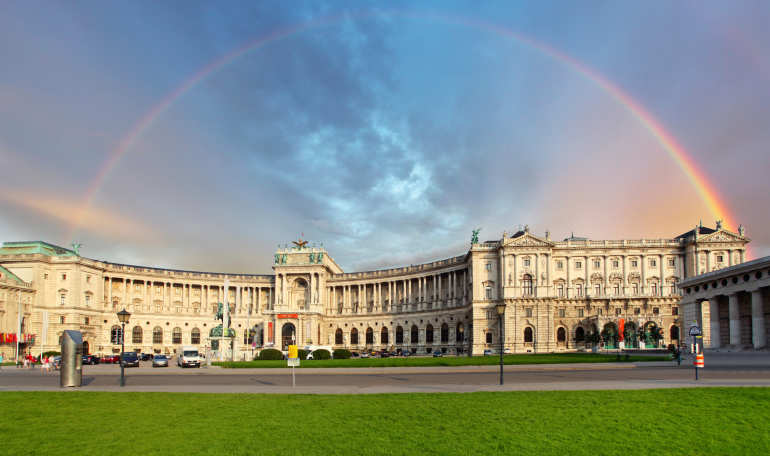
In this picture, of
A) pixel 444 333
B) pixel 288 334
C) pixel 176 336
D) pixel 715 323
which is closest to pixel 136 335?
pixel 176 336

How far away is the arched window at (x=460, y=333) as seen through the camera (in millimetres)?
117125

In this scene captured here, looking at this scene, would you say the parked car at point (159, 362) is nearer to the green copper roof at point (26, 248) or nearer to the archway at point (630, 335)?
the green copper roof at point (26, 248)

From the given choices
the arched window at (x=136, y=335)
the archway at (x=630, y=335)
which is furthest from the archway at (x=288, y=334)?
the archway at (x=630, y=335)

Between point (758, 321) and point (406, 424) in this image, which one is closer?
point (406, 424)

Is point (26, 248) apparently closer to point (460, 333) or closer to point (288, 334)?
point (288, 334)

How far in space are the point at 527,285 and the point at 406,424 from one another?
306ft

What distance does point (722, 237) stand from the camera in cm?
10319

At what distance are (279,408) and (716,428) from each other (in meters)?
14.1

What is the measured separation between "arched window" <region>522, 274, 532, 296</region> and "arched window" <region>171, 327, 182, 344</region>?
7949 centimetres

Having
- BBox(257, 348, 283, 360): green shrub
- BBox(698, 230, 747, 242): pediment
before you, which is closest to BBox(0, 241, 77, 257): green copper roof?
BBox(257, 348, 283, 360): green shrub

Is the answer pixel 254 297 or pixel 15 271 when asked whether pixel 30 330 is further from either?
pixel 254 297

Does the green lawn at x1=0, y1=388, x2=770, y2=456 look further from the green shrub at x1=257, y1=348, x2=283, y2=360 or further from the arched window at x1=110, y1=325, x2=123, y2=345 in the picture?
the arched window at x1=110, y1=325, x2=123, y2=345

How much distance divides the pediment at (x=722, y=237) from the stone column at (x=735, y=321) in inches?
1530

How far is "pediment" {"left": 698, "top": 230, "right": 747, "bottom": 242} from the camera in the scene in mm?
102750
